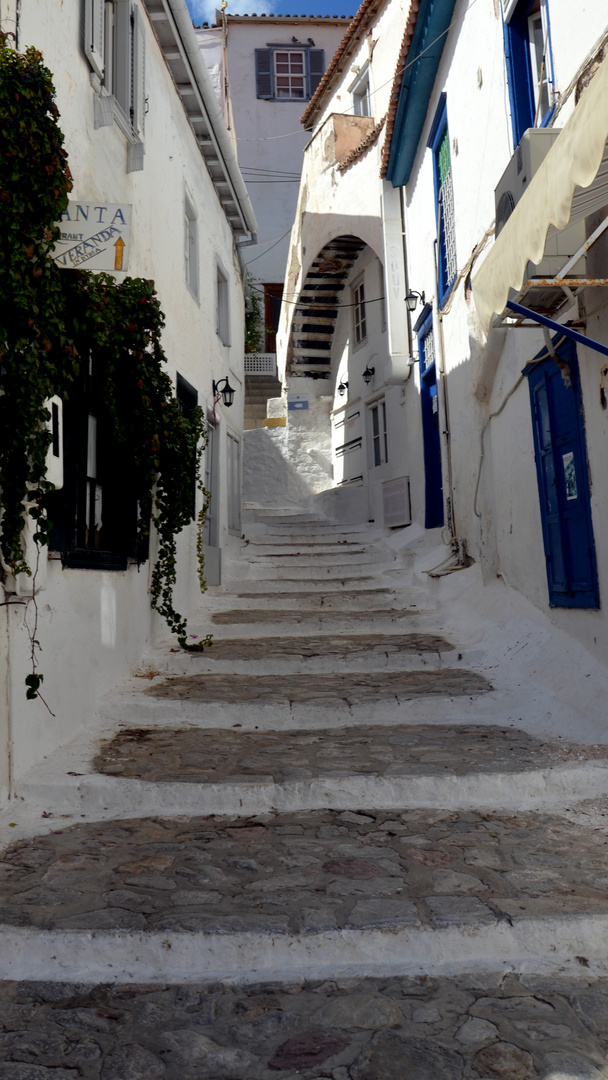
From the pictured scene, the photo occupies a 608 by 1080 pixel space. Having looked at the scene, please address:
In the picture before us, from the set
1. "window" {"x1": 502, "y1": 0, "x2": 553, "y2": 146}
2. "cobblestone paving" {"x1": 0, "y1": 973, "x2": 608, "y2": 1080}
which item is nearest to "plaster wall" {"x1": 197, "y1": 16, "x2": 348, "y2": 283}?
"window" {"x1": 502, "y1": 0, "x2": 553, "y2": 146}

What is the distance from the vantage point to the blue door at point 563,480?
5.57 meters

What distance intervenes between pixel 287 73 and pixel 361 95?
31.0 ft

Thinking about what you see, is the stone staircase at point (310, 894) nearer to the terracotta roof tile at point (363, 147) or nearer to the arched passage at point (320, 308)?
the terracotta roof tile at point (363, 147)

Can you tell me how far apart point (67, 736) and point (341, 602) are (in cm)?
464

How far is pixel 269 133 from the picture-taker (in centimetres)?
2289

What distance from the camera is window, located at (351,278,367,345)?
15859 millimetres

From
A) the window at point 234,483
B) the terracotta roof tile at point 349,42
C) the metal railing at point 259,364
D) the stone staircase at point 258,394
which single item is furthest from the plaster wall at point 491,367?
the stone staircase at point 258,394

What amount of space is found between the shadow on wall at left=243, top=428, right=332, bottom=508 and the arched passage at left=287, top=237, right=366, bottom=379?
175cm

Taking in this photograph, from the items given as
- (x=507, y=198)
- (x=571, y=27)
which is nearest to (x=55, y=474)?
(x=507, y=198)

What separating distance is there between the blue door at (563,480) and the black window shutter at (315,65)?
20238 mm

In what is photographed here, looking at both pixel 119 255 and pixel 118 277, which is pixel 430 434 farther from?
pixel 119 255

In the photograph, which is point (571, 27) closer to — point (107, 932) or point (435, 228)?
point (435, 228)

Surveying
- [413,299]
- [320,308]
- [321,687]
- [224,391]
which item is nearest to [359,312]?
[320,308]

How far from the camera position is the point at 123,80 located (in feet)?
21.3
